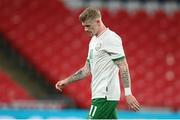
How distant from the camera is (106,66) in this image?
4.95 m

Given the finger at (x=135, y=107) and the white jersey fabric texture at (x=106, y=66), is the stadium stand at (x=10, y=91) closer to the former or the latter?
the white jersey fabric texture at (x=106, y=66)

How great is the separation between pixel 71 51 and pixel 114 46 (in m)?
7.35

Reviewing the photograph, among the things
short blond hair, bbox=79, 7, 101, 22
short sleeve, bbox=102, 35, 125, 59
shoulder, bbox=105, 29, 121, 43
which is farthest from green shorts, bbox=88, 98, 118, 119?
short blond hair, bbox=79, 7, 101, 22

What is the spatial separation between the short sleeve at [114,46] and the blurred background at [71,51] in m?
5.99

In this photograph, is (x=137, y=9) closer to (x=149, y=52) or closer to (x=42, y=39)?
(x=149, y=52)

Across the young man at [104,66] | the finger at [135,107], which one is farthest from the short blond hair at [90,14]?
the finger at [135,107]

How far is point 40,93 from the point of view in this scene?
11820 millimetres

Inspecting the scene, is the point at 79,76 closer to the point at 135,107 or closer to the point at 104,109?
the point at 104,109

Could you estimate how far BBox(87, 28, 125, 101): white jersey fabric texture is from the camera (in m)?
4.92

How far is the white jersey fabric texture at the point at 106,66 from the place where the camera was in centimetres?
492

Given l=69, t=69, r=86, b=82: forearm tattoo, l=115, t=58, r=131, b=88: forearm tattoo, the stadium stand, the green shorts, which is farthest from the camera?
the stadium stand

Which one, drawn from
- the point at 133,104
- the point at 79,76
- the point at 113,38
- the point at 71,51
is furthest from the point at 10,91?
the point at 133,104

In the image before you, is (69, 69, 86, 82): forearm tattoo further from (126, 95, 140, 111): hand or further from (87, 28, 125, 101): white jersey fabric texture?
(126, 95, 140, 111): hand

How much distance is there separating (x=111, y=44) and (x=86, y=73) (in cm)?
54
